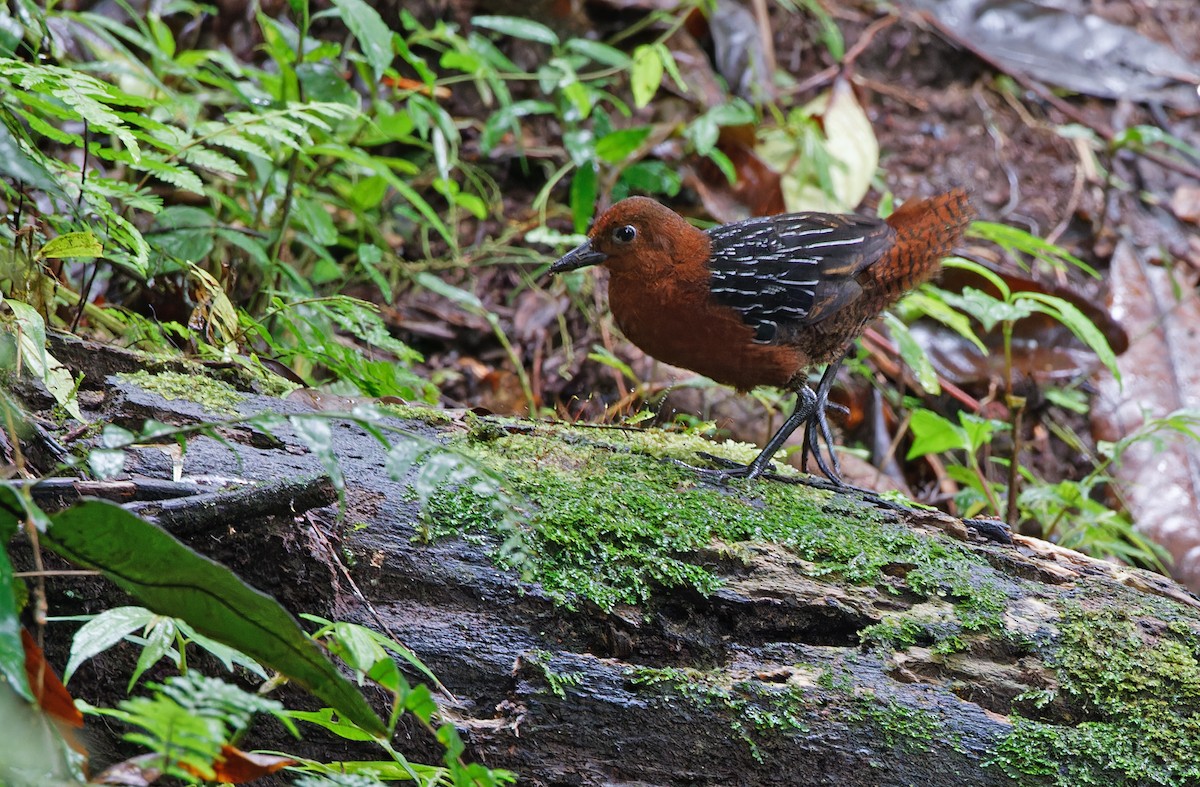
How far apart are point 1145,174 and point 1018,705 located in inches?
227

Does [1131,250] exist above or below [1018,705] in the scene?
above

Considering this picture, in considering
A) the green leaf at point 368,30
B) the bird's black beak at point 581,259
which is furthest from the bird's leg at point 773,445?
the green leaf at point 368,30

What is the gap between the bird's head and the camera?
3566 millimetres

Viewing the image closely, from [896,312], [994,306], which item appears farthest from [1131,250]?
[994,306]

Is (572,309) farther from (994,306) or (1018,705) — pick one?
(1018,705)

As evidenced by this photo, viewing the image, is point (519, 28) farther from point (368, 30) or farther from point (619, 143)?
point (368, 30)

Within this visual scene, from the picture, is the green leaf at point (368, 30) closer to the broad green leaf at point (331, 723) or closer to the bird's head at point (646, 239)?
the bird's head at point (646, 239)

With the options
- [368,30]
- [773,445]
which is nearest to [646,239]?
[773,445]

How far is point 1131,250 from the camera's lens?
6.32 metres

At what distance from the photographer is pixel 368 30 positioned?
3459 mm

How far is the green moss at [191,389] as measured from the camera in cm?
277

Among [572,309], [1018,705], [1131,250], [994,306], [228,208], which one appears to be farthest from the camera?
[1131,250]

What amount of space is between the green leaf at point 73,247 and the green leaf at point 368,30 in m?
1.17

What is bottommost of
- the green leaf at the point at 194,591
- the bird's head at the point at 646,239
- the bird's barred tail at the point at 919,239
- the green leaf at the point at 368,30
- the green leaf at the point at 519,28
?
the green leaf at the point at 194,591
